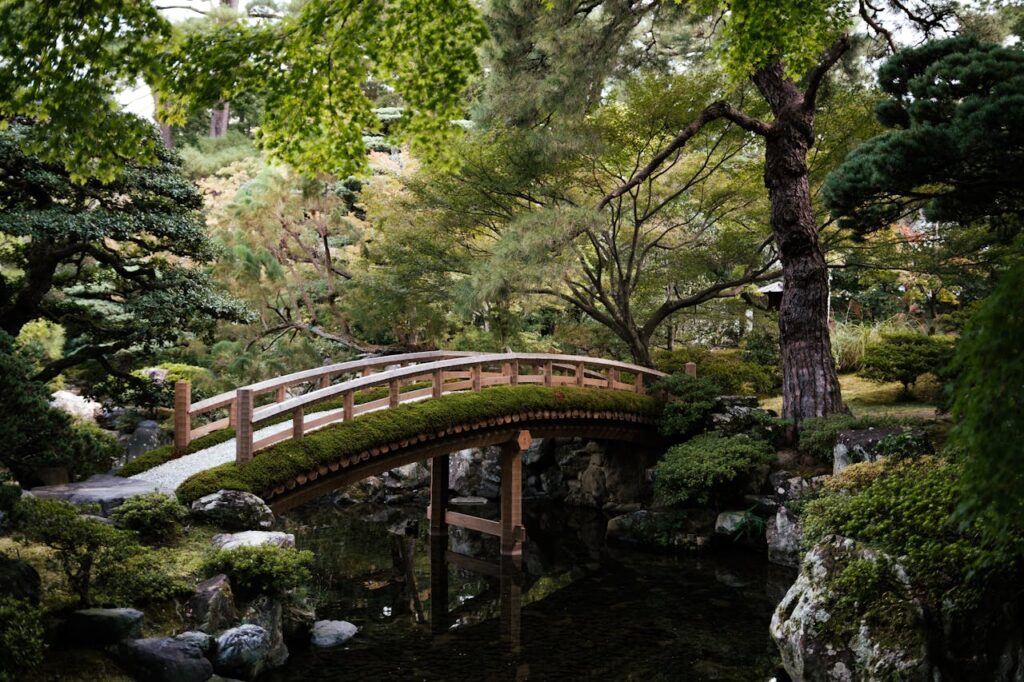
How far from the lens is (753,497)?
46.3ft

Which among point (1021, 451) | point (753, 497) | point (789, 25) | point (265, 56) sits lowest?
point (753, 497)

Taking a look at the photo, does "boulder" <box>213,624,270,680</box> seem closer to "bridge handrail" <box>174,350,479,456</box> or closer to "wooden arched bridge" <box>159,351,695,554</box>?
"wooden arched bridge" <box>159,351,695,554</box>

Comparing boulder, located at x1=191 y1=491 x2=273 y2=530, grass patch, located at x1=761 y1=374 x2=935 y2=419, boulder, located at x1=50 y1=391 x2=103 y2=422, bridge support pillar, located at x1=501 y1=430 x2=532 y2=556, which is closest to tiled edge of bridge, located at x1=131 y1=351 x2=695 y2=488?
boulder, located at x1=191 y1=491 x2=273 y2=530

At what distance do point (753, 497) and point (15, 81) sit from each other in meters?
12.0

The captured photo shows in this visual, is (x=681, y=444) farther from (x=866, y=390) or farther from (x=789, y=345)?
(x=866, y=390)

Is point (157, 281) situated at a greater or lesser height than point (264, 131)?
lesser

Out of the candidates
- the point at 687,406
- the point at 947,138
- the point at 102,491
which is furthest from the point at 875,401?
the point at 102,491

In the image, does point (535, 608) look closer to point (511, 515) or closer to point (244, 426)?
point (511, 515)

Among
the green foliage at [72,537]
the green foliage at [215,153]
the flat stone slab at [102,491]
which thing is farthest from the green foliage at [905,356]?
the green foliage at [215,153]

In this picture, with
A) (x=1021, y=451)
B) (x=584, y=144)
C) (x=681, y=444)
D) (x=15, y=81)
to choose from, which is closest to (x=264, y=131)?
(x=15, y=81)

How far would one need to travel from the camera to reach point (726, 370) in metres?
18.7

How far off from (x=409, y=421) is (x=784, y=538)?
6.05 meters

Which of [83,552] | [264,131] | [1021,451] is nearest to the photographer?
[1021,451]

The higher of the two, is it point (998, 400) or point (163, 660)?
point (998, 400)
